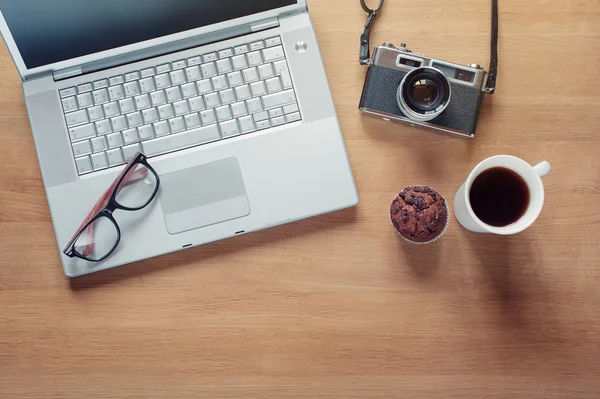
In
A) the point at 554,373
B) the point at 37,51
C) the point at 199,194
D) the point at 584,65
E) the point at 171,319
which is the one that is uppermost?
the point at 37,51

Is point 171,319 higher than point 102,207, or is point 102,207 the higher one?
point 102,207

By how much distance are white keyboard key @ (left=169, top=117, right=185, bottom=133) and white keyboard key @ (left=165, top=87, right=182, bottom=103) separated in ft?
0.09

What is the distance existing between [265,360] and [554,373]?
0.42 m

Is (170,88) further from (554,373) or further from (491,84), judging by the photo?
(554,373)

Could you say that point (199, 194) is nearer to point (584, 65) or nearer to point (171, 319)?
point (171, 319)

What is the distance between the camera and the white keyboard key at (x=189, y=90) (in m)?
0.79

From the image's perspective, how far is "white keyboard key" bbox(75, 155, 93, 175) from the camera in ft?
2.57

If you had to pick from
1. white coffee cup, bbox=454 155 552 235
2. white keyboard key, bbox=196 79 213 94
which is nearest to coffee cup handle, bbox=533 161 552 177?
white coffee cup, bbox=454 155 552 235

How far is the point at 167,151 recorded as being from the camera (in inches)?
31.0

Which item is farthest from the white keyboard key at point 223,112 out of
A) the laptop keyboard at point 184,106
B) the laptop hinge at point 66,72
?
the laptop hinge at point 66,72

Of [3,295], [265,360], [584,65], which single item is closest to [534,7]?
[584,65]

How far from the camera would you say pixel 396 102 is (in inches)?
31.0

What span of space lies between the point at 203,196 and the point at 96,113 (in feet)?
0.64

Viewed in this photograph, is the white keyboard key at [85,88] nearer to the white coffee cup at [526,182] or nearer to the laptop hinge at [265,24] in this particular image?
the laptop hinge at [265,24]
